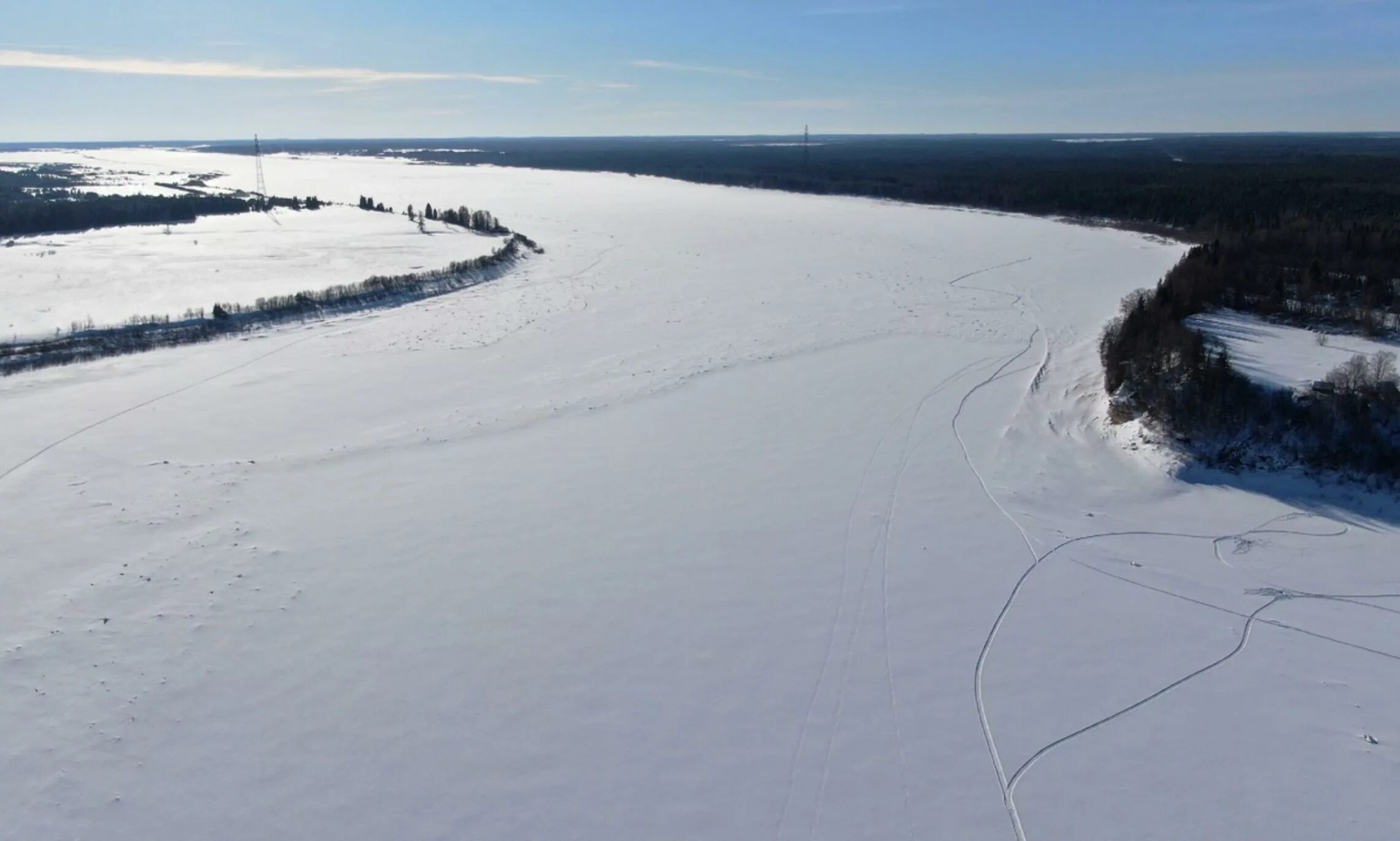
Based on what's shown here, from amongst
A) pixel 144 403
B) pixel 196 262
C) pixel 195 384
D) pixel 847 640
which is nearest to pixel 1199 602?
pixel 847 640

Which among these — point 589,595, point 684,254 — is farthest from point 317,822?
point 684,254

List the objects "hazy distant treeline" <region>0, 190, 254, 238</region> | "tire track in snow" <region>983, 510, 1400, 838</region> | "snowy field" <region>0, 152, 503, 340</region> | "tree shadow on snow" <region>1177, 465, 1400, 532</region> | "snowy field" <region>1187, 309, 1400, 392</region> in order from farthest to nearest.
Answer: "hazy distant treeline" <region>0, 190, 254, 238</region> → "snowy field" <region>0, 152, 503, 340</region> → "snowy field" <region>1187, 309, 1400, 392</region> → "tree shadow on snow" <region>1177, 465, 1400, 532</region> → "tire track in snow" <region>983, 510, 1400, 838</region>

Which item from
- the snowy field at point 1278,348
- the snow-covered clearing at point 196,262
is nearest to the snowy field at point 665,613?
the snowy field at point 1278,348

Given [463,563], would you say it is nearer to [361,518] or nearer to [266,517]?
[361,518]

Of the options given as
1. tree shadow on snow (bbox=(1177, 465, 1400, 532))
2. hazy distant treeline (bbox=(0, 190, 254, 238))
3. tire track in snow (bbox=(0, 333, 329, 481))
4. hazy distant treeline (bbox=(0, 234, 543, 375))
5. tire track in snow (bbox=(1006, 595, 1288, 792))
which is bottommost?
tire track in snow (bbox=(1006, 595, 1288, 792))

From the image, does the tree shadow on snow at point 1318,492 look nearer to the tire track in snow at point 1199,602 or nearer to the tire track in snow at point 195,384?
the tire track in snow at point 1199,602

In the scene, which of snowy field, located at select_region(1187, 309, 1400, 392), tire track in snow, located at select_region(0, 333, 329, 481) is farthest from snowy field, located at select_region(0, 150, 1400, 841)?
snowy field, located at select_region(1187, 309, 1400, 392)

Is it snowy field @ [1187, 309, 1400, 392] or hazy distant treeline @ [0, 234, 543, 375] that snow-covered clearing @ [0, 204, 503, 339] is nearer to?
hazy distant treeline @ [0, 234, 543, 375]

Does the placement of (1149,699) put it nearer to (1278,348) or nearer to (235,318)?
(1278,348)
